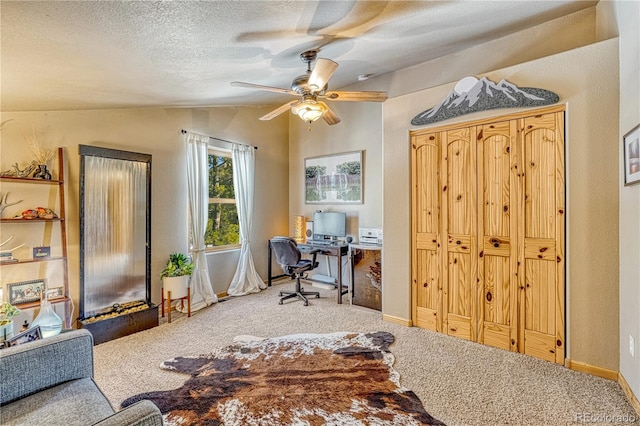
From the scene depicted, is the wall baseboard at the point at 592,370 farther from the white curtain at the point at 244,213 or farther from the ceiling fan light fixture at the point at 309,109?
the white curtain at the point at 244,213

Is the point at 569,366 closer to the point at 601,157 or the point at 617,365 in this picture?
the point at 617,365

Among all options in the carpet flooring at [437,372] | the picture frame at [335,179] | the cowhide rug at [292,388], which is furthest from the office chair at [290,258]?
the cowhide rug at [292,388]

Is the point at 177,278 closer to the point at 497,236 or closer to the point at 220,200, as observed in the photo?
the point at 220,200

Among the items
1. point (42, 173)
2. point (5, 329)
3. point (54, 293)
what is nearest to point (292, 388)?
point (5, 329)

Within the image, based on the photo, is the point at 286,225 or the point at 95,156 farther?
the point at 286,225

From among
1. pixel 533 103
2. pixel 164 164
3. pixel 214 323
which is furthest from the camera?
pixel 164 164

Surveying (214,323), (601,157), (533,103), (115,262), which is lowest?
(214,323)

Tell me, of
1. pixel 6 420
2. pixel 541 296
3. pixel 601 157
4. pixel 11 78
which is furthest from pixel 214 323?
pixel 601 157

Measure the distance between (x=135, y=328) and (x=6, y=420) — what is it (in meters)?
2.20

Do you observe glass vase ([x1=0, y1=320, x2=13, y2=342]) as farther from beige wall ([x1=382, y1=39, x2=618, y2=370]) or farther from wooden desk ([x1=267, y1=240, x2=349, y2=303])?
beige wall ([x1=382, y1=39, x2=618, y2=370])

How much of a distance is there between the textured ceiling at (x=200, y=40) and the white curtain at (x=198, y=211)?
86 centimetres

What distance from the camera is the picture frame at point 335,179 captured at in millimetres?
4926

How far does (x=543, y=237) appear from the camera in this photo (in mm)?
2662

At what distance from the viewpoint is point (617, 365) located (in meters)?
2.32
